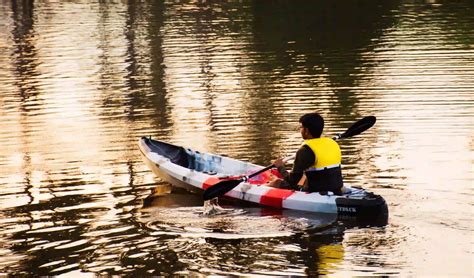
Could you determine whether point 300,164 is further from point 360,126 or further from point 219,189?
point 360,126

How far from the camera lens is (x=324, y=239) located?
15.6 meters

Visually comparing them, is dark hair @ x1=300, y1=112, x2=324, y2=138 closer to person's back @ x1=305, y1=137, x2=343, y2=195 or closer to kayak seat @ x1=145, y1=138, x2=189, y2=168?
person's back @ x1=305, y1=137, x2=343, y2=195

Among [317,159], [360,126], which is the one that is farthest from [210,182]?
[360,126]

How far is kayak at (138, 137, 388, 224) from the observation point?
16344 millimetres

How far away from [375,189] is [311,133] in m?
1.82

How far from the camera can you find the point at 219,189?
1734cm

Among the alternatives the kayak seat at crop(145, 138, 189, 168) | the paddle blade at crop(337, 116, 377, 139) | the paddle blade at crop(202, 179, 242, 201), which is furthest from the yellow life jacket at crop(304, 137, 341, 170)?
the kayak seat at crop(145, 138, 189, 168)

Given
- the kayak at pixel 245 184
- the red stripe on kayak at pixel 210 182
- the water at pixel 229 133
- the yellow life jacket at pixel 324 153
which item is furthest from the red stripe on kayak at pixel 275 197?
the red stripe on kayak at pixel 210 182

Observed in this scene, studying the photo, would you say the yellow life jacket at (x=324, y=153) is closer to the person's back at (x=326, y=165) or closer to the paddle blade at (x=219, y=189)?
the person's back at (x=326, y=165)

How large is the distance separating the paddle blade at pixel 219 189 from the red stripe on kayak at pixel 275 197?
0.49m

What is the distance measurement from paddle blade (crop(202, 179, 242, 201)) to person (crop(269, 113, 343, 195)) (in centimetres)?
107

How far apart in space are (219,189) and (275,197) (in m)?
0.84

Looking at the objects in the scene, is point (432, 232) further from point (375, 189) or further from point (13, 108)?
point (13, 108)

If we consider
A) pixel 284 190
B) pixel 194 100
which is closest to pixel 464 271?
pixel 284 190
